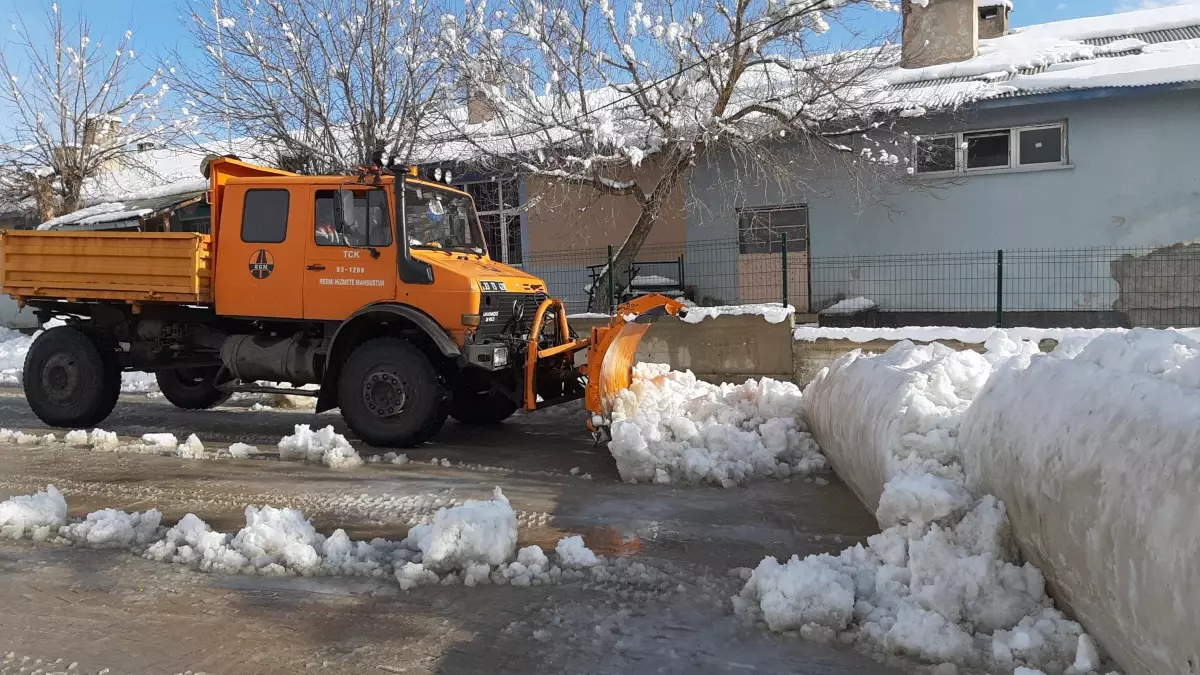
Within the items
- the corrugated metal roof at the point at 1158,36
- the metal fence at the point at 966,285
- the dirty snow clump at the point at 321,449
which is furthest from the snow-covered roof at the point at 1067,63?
the dirty snow clump at the point at 321,449

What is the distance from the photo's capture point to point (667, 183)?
1288 centimetres

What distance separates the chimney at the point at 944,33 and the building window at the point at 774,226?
4.01m

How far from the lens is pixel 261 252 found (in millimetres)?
8164

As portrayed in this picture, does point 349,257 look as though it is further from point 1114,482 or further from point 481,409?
point 1114,482

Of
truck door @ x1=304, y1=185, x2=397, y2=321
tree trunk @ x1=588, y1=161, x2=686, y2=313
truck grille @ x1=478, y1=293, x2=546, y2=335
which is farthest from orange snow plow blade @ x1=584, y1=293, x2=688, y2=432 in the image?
tree trunk @ x1=588, y1=161, x2=686, y2=313

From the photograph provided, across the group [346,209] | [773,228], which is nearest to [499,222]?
[773,228]

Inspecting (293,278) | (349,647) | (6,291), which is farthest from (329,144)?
(349,647)

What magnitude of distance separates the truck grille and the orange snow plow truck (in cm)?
2

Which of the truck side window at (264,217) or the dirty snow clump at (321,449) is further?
the truck side window at (264,217)

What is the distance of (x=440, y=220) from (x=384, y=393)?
186 cm

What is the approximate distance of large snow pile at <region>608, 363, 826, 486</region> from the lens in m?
6.33

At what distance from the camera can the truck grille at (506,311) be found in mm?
7641

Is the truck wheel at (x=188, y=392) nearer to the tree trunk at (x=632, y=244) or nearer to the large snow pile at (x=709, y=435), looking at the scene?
the tree trunk at (x=632, y=244)

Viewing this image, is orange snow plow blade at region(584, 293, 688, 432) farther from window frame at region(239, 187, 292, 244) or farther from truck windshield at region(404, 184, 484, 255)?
window frame at region(239, 187, 292, 244)
